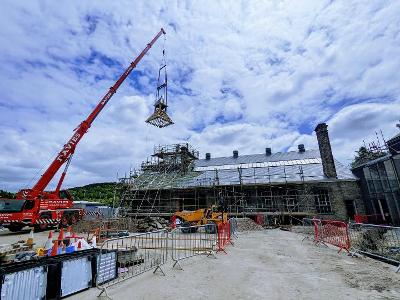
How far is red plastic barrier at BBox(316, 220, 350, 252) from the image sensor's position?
10992 mm

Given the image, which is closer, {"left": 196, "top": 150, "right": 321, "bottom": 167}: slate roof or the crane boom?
the crane boom

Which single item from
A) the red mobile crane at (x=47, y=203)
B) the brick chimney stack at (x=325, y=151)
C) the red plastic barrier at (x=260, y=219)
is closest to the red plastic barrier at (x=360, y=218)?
the brick chimney stack at (x=325, y=151)

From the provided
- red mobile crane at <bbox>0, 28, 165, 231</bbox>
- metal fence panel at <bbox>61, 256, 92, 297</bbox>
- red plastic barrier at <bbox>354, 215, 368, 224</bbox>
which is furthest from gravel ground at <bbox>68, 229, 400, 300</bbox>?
red mobile crane at <bbox>0, 28, 165, 231</bbox>

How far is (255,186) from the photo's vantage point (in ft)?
85.5

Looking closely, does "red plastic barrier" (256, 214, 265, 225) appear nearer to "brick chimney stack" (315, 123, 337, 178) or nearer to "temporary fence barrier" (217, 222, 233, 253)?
"brick chimney stack" (315, 123, 337, 178)

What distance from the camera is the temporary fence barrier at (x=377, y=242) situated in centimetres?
903

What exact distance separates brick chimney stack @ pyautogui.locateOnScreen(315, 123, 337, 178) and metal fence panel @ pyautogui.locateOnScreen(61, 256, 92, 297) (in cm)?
2320

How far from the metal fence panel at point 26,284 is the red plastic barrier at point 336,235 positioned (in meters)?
10.6

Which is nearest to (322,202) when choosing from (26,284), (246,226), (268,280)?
(246,226)

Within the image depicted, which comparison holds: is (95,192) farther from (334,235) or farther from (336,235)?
(336,235)

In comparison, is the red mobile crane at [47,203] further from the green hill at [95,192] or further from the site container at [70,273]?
the green hill at [95,192]

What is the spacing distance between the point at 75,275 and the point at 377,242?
11.1m

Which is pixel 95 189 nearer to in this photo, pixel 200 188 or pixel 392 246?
pixel 200 188

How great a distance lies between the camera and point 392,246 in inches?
383
